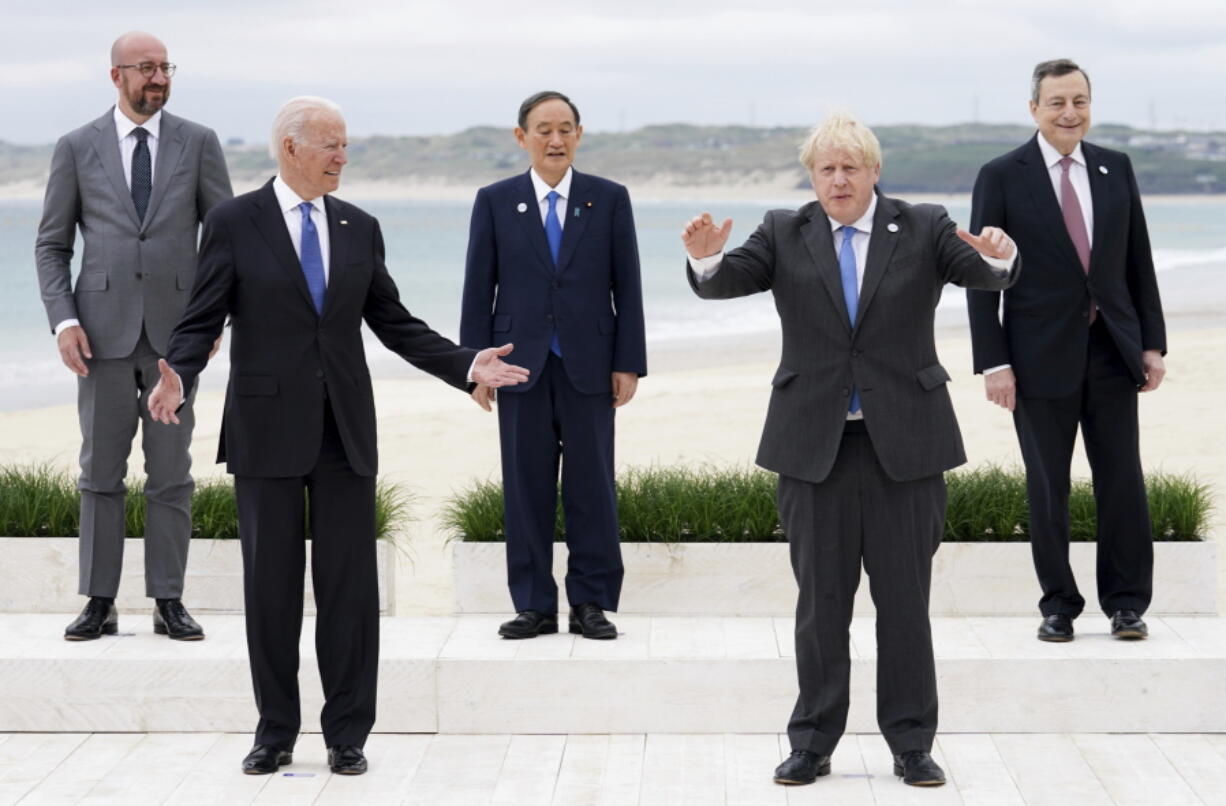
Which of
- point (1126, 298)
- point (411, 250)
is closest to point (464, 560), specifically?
point (1126, 298)

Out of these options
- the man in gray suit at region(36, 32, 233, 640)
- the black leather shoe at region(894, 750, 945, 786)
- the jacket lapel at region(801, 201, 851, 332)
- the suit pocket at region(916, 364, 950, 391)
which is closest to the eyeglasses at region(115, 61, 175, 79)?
the man in gray suit at region(36, 32, 233, 640)

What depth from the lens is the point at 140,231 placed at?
16.6 ft

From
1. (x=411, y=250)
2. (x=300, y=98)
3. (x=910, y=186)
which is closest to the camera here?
(x=300, y=98)

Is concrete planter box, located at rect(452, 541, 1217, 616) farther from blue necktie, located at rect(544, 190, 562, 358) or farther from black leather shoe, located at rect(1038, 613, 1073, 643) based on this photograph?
blue necktie, located at rect(544, 190, 562, 358)

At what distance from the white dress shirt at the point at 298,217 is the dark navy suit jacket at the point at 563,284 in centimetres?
80

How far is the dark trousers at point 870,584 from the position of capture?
426cm

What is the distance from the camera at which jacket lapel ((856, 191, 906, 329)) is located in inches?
165

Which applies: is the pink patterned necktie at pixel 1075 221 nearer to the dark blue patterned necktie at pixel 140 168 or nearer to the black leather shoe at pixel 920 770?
the black leather shoe at pixel 920 770

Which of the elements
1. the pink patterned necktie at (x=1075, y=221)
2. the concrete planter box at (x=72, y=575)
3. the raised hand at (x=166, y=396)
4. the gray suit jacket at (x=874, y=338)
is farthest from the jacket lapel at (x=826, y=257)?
the concrete planter box at (x=72, y=575)

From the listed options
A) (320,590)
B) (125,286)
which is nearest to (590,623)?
(320,590)

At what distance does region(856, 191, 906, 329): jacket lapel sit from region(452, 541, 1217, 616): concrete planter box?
141 centimetres

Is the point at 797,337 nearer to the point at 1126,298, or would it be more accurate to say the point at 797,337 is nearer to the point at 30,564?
the point at 1126,298

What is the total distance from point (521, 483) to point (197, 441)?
8.22 m

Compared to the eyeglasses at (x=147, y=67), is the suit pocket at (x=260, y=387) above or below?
below
